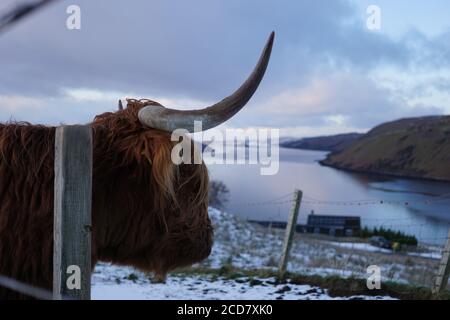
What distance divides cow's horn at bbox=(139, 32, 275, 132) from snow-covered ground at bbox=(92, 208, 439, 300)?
4.21 ft

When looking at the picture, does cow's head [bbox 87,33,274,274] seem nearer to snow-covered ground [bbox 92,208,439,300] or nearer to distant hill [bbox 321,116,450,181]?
snow-covered ground [bbox 92,208,439,300]

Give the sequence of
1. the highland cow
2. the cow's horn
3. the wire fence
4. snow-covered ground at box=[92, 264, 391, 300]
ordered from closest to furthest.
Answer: the cow's horn
the highland cow
snow-covered ground at box=[92, 264, 391, 300]
the wire fence

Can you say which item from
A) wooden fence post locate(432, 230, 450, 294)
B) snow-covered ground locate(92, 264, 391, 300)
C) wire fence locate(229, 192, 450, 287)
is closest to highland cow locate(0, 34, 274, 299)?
snow-covered ground locate(92, 264, 391, 300)

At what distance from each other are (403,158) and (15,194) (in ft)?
34.3

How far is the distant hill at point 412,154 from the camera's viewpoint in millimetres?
9844

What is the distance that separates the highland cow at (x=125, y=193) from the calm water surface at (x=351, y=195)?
3.18 meters

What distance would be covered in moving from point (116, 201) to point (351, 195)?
39.3 ft

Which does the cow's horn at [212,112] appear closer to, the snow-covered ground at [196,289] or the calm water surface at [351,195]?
the calm water surface at [351,195]

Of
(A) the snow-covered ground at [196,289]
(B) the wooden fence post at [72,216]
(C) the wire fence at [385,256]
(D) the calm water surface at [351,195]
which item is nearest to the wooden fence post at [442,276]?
(C) the wire fence at [385,256]

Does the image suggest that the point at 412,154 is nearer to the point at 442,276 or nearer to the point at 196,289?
the point at 442,276

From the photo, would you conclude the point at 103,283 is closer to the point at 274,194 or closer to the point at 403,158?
the point at 403,158

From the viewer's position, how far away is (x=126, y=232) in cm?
267

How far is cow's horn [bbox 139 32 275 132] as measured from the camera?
2.20 metres

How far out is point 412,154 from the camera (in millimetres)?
10930
